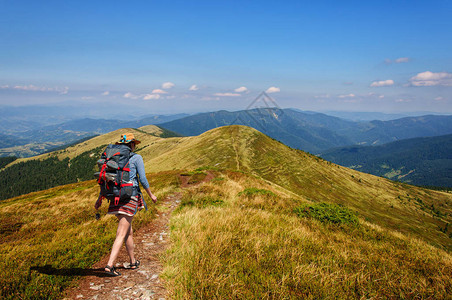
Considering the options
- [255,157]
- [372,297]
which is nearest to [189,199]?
[372,297]

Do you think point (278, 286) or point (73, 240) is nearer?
point (278, 286)

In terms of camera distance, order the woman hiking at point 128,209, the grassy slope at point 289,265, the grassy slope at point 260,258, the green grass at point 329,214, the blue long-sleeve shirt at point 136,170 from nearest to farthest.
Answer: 1. the grassy slope at point 289,265
2. the grassy slope at point 260,258
3. the woman hiking at point 128,209
4. the blue long-sleeve shirt at point 136,170
5. the green grass at point 329,214

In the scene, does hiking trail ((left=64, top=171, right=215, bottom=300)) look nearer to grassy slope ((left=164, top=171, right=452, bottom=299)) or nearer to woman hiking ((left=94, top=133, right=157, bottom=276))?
woman hiking ((left=94, top=133, right=157, bottom=276))

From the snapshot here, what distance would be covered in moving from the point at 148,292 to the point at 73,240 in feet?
15.5

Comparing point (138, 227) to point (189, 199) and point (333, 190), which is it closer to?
point (189, 199)

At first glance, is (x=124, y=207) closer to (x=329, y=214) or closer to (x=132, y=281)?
(x=132, y=281)

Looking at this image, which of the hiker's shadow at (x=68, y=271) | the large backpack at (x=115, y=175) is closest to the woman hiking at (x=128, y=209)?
the large backpack at (x=115, y=175)

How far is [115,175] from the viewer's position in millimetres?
5219

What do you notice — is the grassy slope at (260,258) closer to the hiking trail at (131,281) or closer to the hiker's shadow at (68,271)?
the hiker's shadow at (68,271)

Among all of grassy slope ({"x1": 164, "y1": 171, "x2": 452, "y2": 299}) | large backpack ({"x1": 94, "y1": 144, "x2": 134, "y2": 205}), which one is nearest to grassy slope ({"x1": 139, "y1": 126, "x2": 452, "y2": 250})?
grassy slope ({"x1": 164, "y1": 171, "x2": 452, "y2": 299})

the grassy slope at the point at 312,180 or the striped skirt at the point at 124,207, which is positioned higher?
the striped skirt at the point at 124,207

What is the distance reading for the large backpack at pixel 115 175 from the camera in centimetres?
520

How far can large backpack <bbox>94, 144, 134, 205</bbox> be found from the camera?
5199mm

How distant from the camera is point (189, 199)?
13773mm
